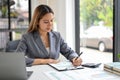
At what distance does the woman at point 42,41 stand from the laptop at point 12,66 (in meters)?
0.82

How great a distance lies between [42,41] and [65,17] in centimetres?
121

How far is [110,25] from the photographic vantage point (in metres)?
2.85

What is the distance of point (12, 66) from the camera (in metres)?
1.36

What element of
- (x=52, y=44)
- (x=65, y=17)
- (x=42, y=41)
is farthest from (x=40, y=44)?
(x=65, y=17)

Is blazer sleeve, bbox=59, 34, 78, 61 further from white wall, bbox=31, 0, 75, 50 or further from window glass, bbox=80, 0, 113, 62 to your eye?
white wall, bbox=31, 0, 75, 50

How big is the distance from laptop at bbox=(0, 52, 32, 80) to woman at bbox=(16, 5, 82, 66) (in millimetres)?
824

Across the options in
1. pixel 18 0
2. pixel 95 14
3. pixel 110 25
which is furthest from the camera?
pixel 18 0

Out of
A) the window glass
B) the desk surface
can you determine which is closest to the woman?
the desk surface

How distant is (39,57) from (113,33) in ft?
3.27

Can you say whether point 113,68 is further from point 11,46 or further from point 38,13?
point 11,46

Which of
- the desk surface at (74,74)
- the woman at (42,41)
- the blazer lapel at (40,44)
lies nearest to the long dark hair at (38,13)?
the woman at (42,41)

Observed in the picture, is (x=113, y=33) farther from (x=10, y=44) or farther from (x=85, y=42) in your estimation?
(x=10, y=44)

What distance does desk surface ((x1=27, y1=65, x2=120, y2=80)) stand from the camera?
1511mm

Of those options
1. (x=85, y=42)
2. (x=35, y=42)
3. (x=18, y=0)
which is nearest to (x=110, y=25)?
(x=85, y=42)
